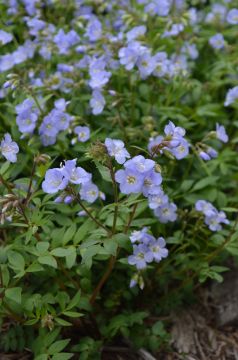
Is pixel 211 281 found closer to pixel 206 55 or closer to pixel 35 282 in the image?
pixel 35 282

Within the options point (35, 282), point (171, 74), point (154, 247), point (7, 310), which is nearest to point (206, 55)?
point (171, 74)

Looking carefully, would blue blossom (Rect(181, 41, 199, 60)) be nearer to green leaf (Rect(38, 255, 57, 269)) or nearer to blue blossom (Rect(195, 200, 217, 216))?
blue blossom (Rect(195, 200, 217, 216))

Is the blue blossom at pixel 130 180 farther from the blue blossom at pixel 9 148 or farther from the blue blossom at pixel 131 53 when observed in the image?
the blue blossom at pixel 131 53

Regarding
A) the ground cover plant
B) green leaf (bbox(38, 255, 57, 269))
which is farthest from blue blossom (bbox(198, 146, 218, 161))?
green leaf (bbox(38, 255, 57, 269))

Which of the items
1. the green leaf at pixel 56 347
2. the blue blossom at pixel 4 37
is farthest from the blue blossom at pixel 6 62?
the green leaf at pixel 56 347

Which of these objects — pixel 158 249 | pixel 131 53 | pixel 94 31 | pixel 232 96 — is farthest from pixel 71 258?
pixel 94 31

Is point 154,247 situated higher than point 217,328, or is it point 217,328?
point 154,247
